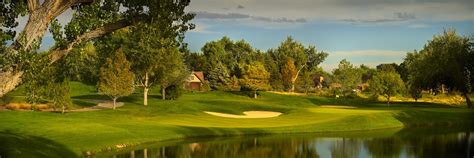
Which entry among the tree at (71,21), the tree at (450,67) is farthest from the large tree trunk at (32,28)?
the tree at (450,67)

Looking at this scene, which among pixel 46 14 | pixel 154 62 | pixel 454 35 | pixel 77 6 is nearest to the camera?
pixel 46 14

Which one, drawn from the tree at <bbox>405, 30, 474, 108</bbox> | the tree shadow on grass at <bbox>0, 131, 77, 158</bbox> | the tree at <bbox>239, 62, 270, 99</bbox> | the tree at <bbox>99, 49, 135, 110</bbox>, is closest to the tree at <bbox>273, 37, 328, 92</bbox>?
the tree at <bbox>239, 62, 270, 99</bbox>

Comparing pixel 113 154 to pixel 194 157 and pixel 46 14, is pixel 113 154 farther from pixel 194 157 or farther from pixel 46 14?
A: pixel 46 14

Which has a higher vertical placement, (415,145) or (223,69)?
(223,69)

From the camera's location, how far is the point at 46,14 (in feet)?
46.6

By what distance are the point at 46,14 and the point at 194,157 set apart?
21.5 meters

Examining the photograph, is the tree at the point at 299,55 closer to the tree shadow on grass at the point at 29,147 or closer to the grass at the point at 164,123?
the grass at the point at 164,123

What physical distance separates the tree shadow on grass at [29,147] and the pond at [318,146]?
2.54 metres

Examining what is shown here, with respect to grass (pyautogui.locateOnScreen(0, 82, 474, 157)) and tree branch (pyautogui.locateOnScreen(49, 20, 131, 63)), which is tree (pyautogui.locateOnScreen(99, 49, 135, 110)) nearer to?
grass (pyautogui.locateOnScreen(0, 82, 474, 157))

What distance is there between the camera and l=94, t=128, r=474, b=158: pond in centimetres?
3653

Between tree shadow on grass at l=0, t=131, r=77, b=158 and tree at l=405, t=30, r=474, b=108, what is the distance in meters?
63.7

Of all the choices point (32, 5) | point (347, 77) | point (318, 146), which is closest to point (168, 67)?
point (318, 146)

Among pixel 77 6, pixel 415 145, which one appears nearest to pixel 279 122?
pixel 415 145

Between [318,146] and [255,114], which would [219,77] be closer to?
[255,114]
